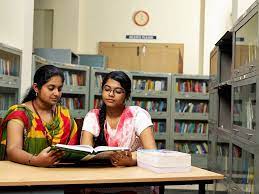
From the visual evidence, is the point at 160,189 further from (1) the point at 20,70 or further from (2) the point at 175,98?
(2) the point at 175,98

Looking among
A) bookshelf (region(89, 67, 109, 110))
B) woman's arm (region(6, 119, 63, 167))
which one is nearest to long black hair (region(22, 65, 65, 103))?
woman's arm (region(6, 119, 63, 167))

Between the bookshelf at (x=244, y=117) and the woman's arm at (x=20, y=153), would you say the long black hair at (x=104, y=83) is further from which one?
the bookshelf at (x=244, y=117)

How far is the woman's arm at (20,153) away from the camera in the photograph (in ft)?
6.27

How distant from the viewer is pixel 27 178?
1.65 metres

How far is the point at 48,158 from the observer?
1.91 metres

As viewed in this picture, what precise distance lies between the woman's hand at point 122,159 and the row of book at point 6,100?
233 cm

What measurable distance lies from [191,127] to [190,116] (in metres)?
0.22

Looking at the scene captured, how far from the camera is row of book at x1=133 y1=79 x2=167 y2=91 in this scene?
6.80m

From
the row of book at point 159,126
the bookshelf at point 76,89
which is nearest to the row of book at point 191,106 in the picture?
the row of book at point 159,126

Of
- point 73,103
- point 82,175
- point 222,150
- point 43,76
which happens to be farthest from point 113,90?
point 73,103

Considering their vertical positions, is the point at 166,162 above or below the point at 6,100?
below

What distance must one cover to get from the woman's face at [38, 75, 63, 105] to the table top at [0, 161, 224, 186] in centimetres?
58

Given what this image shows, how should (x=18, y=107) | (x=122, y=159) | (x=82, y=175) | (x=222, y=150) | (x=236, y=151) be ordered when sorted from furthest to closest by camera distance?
(x=222, y=150) → (x=236, y=151) → (x=18, y=107) → (x=122, y=159) → (x=82, y=175)

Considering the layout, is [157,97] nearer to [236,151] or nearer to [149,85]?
[149,85]
